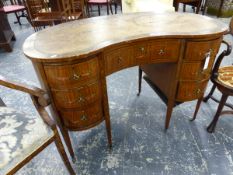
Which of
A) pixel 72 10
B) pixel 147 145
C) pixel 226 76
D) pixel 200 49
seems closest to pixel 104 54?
pixel 200 49

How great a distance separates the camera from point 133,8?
2527mm

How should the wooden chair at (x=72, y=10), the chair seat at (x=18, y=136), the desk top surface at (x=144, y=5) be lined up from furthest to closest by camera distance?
the wooden chair at (x=72, y=10)
the desk top surface at (x=144, y=5)
the chair seat at (x=18, y=136)

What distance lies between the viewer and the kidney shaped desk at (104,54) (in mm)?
953

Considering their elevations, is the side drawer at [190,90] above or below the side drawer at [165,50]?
below

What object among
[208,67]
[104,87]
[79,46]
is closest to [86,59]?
[79,46]

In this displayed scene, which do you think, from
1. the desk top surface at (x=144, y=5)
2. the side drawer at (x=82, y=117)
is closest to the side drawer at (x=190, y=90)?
the side drawer at (x=82, y=117)

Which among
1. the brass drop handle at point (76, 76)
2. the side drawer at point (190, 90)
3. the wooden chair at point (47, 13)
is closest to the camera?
the brass drop handle at point (76, 76)

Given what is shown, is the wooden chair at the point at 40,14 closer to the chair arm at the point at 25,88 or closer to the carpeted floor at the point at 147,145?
the carpeted floor at the point at 147,145

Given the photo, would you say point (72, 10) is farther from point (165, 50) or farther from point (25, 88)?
point (25, 88)

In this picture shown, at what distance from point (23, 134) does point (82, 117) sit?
0.35 metres

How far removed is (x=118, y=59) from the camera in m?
1.12

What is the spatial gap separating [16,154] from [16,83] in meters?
0.36

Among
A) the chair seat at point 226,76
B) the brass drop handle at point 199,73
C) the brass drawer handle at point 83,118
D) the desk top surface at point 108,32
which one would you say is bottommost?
the brass drawer handle at point 83,118

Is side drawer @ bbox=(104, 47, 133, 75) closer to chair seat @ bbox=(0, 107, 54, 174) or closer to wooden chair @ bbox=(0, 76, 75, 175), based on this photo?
wooden chair @ bbox=(0, 76, 75, 175)
